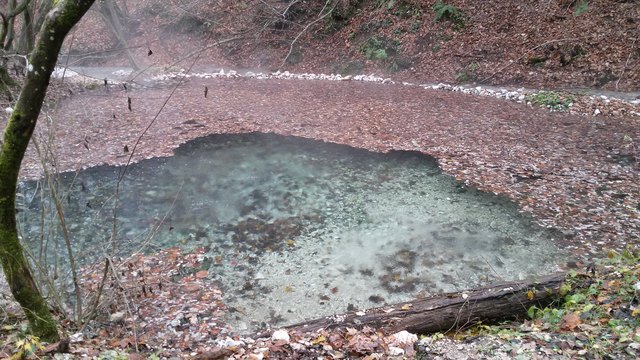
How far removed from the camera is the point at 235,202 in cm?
804

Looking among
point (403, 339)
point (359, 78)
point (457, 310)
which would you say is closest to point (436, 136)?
point (457, 310)

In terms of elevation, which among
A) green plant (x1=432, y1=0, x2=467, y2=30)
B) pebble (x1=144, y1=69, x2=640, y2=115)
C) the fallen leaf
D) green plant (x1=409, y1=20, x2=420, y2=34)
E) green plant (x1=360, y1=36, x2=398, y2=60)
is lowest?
the fallen leaf

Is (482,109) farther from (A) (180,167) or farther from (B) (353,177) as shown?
(A) (180,167)

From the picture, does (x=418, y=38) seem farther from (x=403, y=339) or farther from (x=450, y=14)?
(x=403, y=339)

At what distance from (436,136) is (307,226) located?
5.06 m

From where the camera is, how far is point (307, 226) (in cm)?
723

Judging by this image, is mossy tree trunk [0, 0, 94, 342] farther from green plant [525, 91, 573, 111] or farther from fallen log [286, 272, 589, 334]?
green plant [525, 91, 573, 111]

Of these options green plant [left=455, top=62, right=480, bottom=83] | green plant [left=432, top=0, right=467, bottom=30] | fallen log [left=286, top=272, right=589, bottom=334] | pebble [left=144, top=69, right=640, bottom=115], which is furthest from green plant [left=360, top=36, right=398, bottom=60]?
fallen log [left=286, top=272, right=589, bottom=334]

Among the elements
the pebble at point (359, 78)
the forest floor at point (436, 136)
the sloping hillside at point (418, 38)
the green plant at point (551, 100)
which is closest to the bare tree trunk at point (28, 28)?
the sloping hillside at point (418, 38)

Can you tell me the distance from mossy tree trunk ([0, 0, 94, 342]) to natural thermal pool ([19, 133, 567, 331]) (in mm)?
1181

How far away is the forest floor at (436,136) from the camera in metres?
4.07

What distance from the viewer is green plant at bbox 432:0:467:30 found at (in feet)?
54.3

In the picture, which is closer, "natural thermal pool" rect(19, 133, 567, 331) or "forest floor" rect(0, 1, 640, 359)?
"forest floor" rect(0, 1, 640, 359)

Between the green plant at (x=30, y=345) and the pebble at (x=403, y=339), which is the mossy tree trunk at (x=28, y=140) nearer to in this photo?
the green plant at (x=30, y=345)
